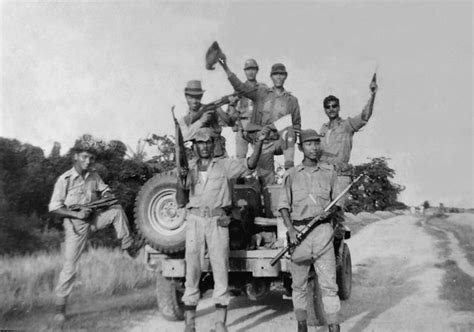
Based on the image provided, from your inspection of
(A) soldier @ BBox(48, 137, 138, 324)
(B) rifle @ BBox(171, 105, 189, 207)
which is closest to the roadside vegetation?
(A) soldier @ BBox(48, 137, 138, 324)

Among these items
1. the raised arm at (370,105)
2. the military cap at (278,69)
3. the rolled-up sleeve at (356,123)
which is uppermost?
the military cap at (278,69)

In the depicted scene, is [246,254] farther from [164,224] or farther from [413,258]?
[413,258]

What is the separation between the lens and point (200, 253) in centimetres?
496

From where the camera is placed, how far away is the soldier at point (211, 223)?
4.90 m

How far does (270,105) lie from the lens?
685cm

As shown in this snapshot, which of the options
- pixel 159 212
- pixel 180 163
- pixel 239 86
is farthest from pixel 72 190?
Answer: pixel 239 86

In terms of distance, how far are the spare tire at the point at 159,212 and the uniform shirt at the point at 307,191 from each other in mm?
1221

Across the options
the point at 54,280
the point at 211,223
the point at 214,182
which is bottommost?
the point at 54,280

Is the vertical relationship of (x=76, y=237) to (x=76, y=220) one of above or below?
below

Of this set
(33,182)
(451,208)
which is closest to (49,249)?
(33,182)

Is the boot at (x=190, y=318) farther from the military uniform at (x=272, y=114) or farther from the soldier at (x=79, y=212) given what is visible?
the military uniform at (x=272, y=114)

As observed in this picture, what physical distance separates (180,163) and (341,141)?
2.31 meters

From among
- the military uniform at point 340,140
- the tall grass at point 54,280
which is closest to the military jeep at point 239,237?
the military uniform at point 340,140

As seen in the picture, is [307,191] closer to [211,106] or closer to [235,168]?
[235,168]
